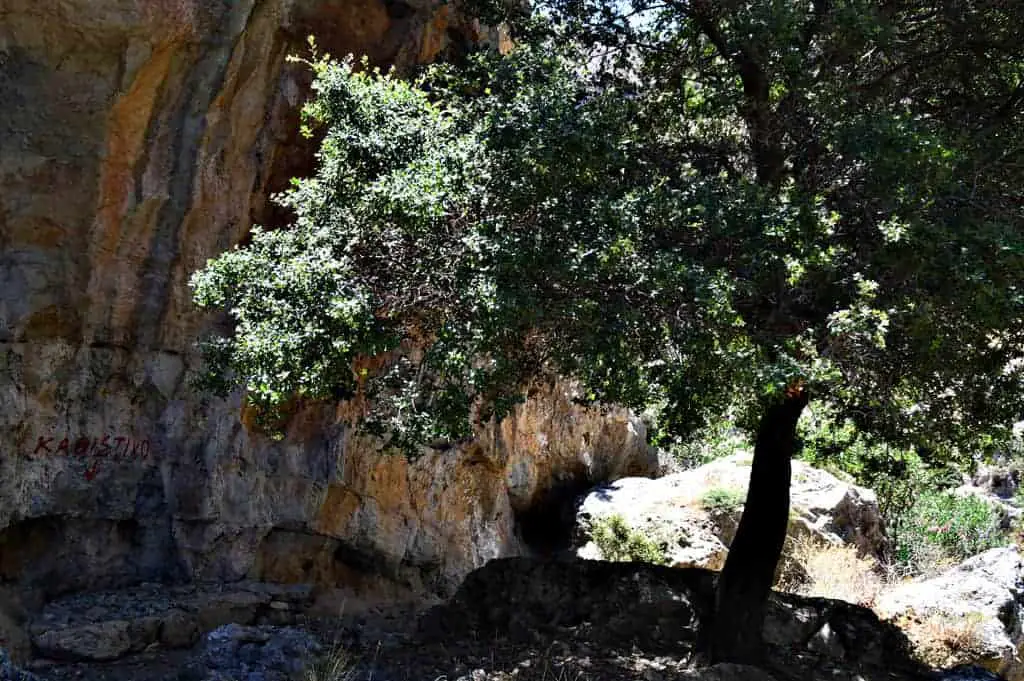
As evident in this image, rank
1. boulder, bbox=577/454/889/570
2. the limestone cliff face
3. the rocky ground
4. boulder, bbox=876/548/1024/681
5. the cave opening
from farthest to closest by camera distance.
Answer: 1. the cave opening
2. boulder, bbox=577/454/889/570
3. boulder, bbox=876/548/1024/681
4. the limestone cliff face
5. the rocky ground

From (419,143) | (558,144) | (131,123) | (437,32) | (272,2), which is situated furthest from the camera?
(437,32)

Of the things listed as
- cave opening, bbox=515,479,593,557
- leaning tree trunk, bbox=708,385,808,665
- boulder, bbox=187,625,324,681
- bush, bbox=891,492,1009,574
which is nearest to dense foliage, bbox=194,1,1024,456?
leaning tree trunk, bbox=708,385,808,665

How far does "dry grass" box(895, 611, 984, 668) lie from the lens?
10.4 m

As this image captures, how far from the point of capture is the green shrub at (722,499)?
49.3 feet

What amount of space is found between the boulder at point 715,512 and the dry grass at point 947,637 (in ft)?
11.3

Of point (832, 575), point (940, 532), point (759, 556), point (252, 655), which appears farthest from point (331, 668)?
point (940, 532)

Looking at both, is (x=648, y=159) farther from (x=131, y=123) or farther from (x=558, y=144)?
(x=131, y=123)

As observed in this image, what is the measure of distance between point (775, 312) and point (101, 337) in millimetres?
6188

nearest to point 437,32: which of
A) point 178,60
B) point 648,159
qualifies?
point 178,60

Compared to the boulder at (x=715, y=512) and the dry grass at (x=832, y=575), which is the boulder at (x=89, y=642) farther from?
the dry grass at (x=832, y=575)

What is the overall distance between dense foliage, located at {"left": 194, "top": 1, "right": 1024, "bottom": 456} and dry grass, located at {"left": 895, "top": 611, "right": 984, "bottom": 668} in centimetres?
374

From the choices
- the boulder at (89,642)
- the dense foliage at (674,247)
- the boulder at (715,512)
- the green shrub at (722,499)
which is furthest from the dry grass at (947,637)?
the boulder at (89,642)

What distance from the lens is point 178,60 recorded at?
902 cm

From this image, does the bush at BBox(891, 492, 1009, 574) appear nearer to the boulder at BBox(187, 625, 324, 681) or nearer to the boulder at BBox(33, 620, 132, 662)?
the boulder at BBox(187, 625, 324, 681)
